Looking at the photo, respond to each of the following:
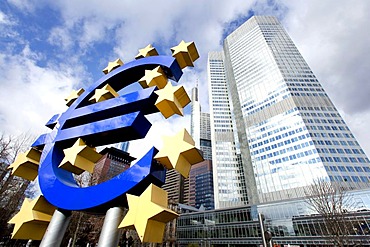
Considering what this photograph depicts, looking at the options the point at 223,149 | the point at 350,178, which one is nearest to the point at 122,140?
the point at 350,178

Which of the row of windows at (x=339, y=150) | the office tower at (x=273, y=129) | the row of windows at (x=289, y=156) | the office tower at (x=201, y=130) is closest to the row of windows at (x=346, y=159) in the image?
the office tower at (x=273, y=129)

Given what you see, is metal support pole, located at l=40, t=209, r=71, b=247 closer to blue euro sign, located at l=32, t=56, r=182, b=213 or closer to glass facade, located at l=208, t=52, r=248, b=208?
blue euro sign, located at l=32, t=56, r=182, b=213

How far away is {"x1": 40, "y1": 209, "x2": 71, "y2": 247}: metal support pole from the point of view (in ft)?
14.2

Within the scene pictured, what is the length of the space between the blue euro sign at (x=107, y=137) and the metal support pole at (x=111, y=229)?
18 cm

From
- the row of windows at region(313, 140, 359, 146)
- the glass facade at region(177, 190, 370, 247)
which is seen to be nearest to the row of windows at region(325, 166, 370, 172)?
the row of windows at region(313, 140, 359, 146)

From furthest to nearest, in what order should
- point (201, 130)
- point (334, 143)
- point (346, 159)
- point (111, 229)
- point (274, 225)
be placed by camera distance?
point (201, 130)
point (334, 143)
point (346, 159)
point (274, 225)
point (111, 229)

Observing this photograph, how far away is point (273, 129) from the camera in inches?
2537

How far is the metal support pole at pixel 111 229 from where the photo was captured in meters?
3.67

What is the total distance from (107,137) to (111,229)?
8.34ft

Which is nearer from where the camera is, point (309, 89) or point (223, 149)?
point (309, 89)

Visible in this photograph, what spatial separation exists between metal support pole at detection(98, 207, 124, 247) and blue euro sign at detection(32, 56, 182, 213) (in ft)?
0.58

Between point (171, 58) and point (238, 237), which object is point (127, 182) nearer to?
point (171, 58)

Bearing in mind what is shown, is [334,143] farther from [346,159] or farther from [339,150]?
[346,159]

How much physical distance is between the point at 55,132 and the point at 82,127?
4.76 ft
